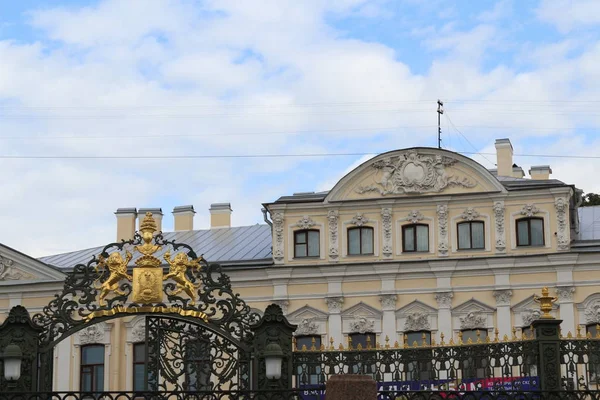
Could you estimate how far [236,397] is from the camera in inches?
661

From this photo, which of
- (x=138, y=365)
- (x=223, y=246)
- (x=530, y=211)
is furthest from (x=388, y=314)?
(x=138, y=365)

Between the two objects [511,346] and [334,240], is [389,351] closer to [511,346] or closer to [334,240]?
[511,346]

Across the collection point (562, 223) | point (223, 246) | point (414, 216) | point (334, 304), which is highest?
point (414, 216)

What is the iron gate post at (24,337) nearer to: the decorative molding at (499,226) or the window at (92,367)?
the window at (92,367)

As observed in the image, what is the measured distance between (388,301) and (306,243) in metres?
2.89

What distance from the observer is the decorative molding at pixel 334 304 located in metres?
34.6

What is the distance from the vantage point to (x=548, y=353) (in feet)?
54.2

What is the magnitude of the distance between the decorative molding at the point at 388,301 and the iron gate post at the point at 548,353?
1753 centimetres

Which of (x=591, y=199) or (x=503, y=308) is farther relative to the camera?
(x=591, y=199)

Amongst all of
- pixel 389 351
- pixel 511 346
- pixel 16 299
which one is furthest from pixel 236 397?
pixel 16 299

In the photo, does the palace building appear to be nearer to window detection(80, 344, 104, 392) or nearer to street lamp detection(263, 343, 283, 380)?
window detection(80, 344, 104, 392)

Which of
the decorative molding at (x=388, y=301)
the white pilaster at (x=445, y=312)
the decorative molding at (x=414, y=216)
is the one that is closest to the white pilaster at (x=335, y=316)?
the decorative molding at (x=388, y=301)

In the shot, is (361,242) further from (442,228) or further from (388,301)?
(442,228)

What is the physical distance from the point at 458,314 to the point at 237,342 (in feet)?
56.1
